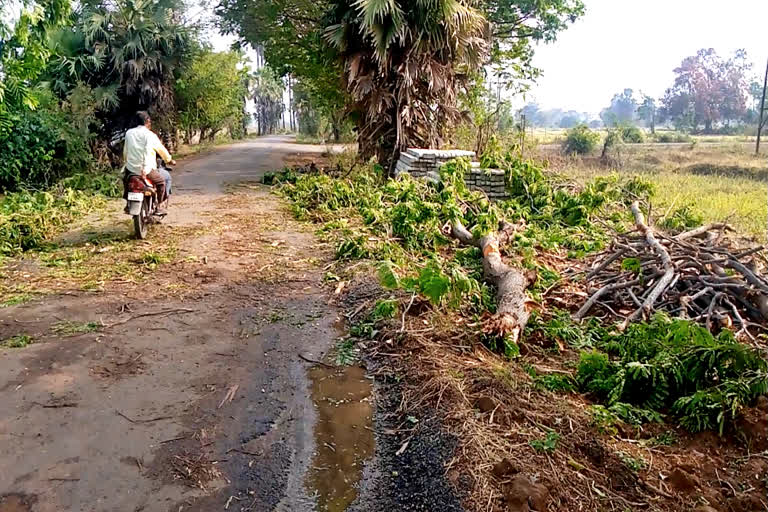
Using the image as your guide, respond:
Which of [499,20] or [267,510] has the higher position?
[499,20]

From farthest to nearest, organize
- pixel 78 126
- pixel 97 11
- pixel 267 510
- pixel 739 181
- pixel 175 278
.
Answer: pixel 97 11, pixel 739 181, pixel 78 126, pixel 175 278, pixel 267 510

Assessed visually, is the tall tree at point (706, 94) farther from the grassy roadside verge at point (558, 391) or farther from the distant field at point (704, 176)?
the grassy roadside verge at point (558, 391)

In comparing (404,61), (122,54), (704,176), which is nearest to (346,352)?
(404,61)

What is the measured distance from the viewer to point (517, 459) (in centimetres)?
280

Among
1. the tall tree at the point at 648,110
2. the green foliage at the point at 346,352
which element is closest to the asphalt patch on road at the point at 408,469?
the green foliage at the point at 346,352

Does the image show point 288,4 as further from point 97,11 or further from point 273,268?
point 273,268

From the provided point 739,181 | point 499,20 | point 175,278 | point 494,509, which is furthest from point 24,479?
point 499,20

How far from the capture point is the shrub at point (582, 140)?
75.4 feet

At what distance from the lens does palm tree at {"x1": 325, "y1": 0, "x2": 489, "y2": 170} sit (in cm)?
1143

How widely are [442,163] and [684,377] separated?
308 inches

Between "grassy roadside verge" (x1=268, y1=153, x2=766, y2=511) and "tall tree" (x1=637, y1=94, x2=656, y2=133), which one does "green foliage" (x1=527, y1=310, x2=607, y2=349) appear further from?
"tall tree" (x1=637, y1=94, x2=656, y2=133)

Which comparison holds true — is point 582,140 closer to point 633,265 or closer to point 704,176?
point 704,176

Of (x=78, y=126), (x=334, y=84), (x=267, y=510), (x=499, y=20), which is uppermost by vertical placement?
(x=499, y=20)

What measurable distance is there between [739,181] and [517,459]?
50.7 feet
